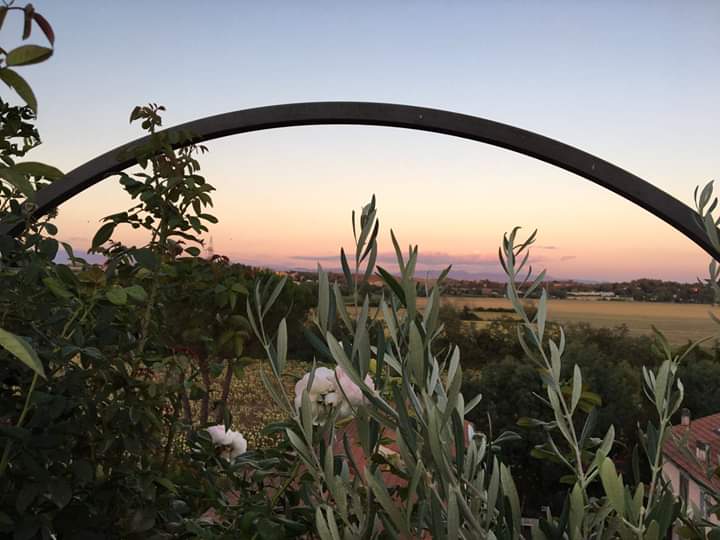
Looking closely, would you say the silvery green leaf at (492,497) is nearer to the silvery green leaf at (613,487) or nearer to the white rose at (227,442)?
the silvery green leaf at (613,487)

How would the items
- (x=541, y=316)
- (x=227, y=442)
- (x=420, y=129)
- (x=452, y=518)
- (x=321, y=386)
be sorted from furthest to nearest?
Answer: (x=420, y=129), (x=227, y=442), (x=321, y=386), (x=541, y=316), (x=452, y=518)

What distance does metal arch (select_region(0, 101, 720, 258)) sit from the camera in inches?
45.5

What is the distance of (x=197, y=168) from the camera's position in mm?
863

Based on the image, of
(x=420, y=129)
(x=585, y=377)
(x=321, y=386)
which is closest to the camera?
(x=321, y=386)

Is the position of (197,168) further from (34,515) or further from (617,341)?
(617,341)

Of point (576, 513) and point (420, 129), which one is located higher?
point (420, 129)

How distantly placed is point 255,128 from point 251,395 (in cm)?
264

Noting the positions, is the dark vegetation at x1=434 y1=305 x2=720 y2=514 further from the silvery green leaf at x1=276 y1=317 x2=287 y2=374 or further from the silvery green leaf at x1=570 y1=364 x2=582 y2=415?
the silvery green leaf at x1=276 y1=317 x2=287 y2=374

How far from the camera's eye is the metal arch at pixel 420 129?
3.80 feet

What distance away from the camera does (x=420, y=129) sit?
4.00 feet

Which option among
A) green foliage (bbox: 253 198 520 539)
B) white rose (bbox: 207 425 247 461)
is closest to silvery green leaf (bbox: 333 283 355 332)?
green foliage (bbox: 253 198 520 539)

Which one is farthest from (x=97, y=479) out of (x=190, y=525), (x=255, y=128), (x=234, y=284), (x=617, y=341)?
(x=617, y=341)

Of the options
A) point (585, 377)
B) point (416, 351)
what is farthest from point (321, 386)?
point (585, 377)

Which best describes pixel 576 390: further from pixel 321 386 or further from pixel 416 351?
pixel 321 386
